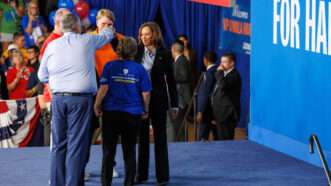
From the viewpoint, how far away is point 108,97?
10.0m

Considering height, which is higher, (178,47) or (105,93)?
(178,47)

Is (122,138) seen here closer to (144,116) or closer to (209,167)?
(144,116)

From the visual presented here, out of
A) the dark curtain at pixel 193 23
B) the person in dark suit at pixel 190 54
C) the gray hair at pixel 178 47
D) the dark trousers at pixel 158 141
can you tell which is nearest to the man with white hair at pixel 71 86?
the dark trousers at pixel 158 141

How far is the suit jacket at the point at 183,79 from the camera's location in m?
16.5

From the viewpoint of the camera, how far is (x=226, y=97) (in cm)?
1463

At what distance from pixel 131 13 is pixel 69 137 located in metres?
9.36

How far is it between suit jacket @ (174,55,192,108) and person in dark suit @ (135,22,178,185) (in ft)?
19.1

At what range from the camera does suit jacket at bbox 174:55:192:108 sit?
16.5 m

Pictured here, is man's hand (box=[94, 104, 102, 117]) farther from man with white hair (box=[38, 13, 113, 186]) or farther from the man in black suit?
the man in black suit

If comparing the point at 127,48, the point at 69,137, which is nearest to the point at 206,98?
the point at 127,48

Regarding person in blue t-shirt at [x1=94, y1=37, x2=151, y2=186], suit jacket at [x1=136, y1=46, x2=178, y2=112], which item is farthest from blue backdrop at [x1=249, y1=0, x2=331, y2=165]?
person in blue t-shirt at [x1=94, y1=37, x2=151, y2=186]

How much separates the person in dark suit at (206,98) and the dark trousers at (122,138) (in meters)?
4.59

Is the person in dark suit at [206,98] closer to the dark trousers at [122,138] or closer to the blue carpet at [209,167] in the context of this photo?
the blue carpet at [209,167]

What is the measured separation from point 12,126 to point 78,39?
4.64 m
